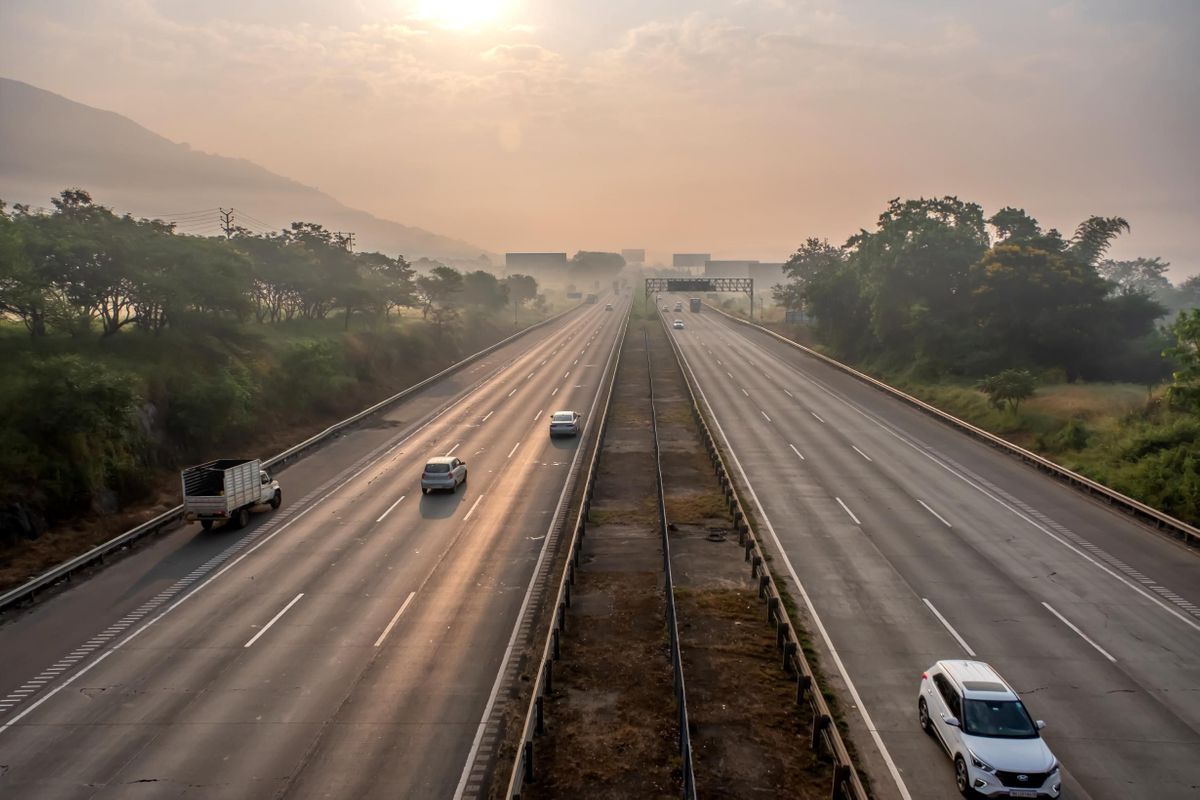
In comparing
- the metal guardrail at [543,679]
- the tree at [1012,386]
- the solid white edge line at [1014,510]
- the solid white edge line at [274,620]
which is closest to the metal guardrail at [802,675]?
the metal guardrail at [543,679]

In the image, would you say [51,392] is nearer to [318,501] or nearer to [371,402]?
[318,501]

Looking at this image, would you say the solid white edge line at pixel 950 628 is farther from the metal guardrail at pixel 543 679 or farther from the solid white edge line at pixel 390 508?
the solid white edge line at pixel 390 508

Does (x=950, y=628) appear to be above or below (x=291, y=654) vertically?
above

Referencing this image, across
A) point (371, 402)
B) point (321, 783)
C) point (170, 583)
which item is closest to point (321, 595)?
point (170, 583)

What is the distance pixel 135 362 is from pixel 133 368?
1.30m

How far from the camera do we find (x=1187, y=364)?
31.5 meters

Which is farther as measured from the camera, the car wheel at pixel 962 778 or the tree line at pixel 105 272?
the tree line at pixel 105 272

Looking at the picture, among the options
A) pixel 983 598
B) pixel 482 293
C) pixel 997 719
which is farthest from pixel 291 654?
pixel 482 293

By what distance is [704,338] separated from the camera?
113 meters

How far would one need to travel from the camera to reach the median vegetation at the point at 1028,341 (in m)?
35.2

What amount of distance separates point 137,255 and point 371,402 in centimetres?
2025

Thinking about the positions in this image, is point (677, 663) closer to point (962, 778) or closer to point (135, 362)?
point (962, 778)

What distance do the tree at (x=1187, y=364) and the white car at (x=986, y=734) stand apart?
75.8 ft

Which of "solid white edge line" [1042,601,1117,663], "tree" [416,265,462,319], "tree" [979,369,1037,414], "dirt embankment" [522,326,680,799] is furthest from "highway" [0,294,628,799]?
"tree" [416,265,462,319]
